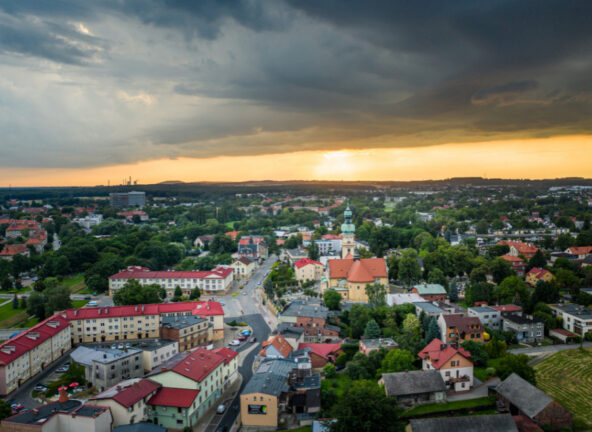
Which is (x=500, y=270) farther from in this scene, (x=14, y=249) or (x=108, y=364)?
(x=14, y=249)

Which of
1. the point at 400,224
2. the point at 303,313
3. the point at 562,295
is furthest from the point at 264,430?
the point at 400,224

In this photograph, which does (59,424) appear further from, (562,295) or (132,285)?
(562,295)

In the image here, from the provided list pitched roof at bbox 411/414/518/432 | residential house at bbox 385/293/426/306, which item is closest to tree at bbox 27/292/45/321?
residential house at bbox 385/293/426/306

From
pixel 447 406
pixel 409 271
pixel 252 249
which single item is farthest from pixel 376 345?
pixel 252 249

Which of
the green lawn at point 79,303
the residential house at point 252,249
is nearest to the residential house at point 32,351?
the green lawn at point 79,303

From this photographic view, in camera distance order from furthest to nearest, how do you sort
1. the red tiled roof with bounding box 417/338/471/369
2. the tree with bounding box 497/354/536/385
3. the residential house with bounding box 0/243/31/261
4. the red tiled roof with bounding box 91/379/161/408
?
the residential house with bounding box 0/243/31/261, the red tiled roof with bounding box 417/338/471/369, the tree with bounding box 497/354/536/385, the red tiled roof with bounding box 91/379/161/408

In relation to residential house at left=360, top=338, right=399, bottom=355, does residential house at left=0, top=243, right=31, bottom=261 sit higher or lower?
higher

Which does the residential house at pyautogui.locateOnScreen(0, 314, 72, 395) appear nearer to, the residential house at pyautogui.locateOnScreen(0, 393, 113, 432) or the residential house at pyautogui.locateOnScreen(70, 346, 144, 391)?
the residential house at pyautogui.locateOnScreen(70, 346, 144, 391)

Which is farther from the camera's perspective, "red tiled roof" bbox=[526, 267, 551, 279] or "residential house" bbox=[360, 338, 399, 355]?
"red tiled roof" bbox=[526, 267, 551, 279]
